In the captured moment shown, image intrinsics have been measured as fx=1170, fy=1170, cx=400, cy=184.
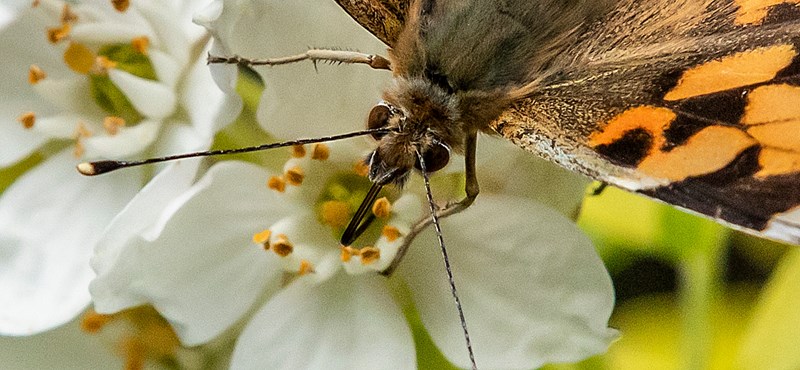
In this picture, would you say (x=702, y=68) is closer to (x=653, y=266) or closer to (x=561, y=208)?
(x=561, y=208)

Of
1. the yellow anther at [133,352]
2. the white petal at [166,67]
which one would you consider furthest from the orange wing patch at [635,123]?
the yellow anther at [133,352]

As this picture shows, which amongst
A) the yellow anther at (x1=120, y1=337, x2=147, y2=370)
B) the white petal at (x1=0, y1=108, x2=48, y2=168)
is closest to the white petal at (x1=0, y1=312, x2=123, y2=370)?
the yellow anther at (x1=120, y1=337, x2=147, y2=370)

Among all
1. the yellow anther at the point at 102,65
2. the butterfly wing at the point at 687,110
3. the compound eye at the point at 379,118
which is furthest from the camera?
the yellow anther at the point at 102,65

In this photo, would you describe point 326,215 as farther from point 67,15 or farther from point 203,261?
point 67,15

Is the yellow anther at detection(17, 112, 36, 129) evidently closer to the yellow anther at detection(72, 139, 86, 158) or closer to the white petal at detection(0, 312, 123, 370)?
the yellow anther at detection(72, 139, 86, 158)

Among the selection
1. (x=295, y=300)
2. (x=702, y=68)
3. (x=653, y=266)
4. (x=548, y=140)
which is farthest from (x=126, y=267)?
(x=653, y=266)

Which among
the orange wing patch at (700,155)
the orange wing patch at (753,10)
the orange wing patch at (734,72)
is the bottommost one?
the orange wing patch at (700,155)

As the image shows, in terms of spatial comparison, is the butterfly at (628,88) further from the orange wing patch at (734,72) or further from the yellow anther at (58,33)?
the yellow anther at (58,33)

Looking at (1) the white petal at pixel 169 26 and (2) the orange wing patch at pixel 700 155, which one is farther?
(1) the white petal at pixel 169 26
